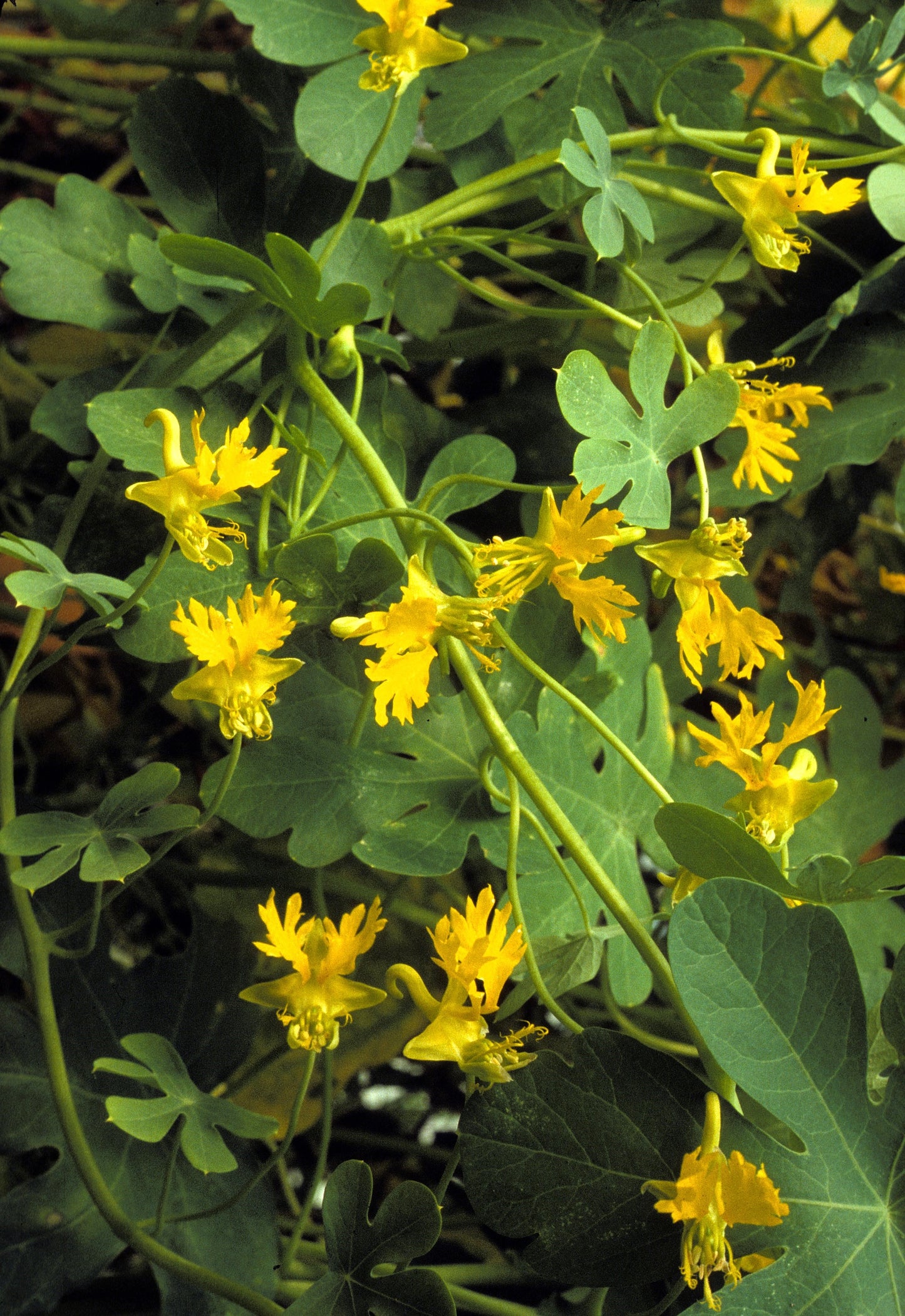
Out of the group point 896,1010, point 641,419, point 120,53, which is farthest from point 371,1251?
point 120,53

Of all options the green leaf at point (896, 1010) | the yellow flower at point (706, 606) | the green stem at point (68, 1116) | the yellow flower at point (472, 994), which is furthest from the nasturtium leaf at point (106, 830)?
the green leaf at point (896, 1010)

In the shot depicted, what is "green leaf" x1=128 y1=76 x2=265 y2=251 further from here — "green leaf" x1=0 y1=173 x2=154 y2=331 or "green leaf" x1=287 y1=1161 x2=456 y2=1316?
"green leaf" x1=287 y1=1161 x2=456 y2=1316

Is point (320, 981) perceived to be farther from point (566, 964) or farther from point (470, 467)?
point (470, 467)

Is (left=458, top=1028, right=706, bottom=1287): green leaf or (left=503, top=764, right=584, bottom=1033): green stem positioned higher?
(left=503, top=764, right=584, bottom=1033): green stem

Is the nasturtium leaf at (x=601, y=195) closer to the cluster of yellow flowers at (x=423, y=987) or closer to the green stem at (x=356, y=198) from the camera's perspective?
the green stem at (x=356, y=198)

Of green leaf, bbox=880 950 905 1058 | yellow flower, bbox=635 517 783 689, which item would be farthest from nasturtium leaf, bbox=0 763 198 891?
green leaf, bbox=880 950 905 1058
